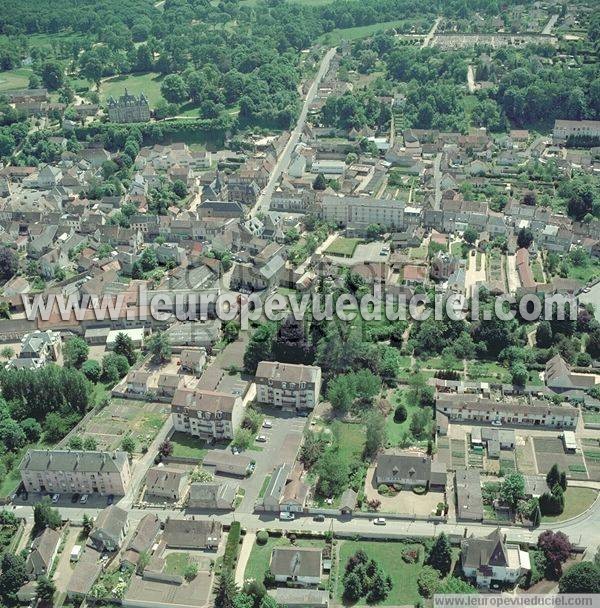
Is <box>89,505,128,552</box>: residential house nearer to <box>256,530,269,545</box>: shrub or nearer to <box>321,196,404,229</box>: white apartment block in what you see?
<box>256,530,269,545</box>: shrub

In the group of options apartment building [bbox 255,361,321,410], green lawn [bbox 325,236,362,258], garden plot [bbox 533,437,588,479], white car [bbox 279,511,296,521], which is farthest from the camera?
green lawn [bbox 325,236,362,258]

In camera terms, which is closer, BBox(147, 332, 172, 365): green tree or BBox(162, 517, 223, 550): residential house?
BBox(162, 517, 223, 550): residential house

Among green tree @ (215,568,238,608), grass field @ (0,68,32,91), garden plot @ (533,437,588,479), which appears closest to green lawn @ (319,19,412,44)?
grass field @ (0,68,32,91)

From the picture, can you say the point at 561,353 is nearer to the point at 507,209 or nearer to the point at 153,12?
the point at 507,209

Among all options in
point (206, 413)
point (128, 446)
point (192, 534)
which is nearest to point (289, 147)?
point (206, 413)

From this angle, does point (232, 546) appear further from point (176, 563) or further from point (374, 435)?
point (374, 435)

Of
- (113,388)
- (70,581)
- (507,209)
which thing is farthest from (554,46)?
(70,581)

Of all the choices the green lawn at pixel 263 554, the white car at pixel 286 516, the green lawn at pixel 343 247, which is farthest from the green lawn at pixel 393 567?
→ the green lawn at pixel 343 247

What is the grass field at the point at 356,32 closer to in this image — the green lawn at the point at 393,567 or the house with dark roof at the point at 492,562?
the green lawn at the point at 393,567
